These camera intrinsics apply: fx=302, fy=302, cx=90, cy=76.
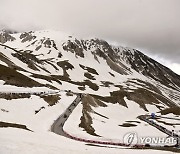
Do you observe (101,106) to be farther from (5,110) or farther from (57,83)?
(5,110)

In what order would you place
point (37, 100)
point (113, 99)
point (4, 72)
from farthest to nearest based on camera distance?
point (113, 99) < point (4, 72) < point (37, 100)

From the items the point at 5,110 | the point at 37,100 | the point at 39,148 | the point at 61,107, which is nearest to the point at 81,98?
the point at 61,107

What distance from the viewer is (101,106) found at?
522ft

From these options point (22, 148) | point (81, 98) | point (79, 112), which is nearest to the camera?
point (22, 148)

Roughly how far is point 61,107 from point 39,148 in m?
90.3

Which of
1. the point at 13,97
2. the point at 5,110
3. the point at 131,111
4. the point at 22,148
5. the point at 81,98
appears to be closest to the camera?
the point at 22,148

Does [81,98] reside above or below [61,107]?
above

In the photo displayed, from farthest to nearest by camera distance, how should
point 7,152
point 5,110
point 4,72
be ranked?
point 4,72 → point 5,110 → point 7,152

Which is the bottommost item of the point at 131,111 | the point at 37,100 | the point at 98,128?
the point at 98,128

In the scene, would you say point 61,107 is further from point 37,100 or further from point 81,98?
point 81,98

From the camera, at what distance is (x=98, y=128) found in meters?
95.7

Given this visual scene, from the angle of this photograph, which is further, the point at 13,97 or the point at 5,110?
the point at 13,97

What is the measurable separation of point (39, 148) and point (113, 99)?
172m

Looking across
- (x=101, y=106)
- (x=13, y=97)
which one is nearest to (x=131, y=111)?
(x=101, y=106)
